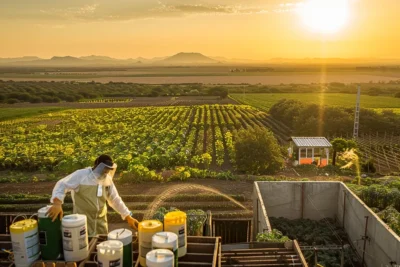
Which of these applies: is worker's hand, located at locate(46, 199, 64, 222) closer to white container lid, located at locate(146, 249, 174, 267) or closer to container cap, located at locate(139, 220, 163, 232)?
container cap, located at locate(139, 220, 163, 232)

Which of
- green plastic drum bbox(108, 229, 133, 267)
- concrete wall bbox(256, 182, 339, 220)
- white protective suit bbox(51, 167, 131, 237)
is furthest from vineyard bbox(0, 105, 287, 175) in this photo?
green plastic drum bbox(108, 229, 133, 267)

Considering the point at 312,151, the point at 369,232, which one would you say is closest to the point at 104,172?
the point at 369,232

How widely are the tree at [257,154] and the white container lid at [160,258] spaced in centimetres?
1904

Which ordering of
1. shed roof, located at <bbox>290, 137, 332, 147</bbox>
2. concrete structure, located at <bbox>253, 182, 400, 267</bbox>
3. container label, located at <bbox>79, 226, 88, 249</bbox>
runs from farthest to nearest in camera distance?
1. shed roof, located at <bbox>290, 137, 332, 147</bbox>
2. concrete structure, located at <bbox>253, 182, 400, 267</bbox>
3. container label, located at <bbox>79, 226, 88, 249</bbox>

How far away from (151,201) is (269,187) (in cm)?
614

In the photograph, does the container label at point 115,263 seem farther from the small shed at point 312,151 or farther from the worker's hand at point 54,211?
the small shed at point 312,151

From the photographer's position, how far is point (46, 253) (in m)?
4.50

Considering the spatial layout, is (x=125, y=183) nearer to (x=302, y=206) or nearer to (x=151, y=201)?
(x=151, y=201)

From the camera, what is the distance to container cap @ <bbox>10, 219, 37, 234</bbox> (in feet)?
14.0

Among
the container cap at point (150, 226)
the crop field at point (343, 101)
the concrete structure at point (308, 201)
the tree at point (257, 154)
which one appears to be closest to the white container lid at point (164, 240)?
the container cap at point (150, 226)

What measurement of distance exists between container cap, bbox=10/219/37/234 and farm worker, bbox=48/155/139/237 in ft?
2.16

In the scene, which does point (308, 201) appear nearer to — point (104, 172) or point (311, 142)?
point (104, 172)

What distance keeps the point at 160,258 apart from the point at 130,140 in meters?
27.8

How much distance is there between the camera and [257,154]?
2288cm
